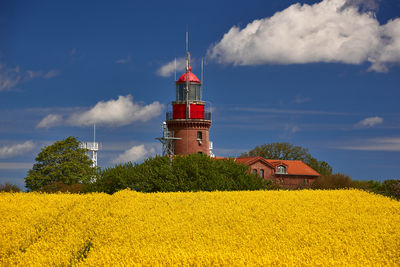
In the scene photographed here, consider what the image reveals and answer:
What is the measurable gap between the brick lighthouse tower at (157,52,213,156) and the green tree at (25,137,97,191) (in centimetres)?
1024

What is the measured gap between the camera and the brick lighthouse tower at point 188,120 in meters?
55.5

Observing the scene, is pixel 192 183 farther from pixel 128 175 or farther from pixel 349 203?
pixel 349 203

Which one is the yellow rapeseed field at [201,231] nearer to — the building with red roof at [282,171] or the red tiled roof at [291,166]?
the building with red roof at [282,171]

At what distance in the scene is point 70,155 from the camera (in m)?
50.6

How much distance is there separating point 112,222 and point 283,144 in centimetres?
7140

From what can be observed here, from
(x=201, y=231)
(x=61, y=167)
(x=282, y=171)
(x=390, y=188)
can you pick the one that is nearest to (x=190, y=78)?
(x=61, y=167)

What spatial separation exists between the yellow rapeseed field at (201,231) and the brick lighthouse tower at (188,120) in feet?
109

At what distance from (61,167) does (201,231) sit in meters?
37.6

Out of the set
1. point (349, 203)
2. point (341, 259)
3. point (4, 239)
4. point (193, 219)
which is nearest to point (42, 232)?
point (4, 239)

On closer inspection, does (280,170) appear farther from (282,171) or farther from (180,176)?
(180,176)

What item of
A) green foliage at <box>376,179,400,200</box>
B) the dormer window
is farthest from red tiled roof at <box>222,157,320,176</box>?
green foliage at <box>376,179,400,200</box>

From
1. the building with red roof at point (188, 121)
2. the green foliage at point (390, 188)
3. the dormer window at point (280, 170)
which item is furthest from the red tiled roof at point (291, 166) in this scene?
the green foliage at point (390, 188)

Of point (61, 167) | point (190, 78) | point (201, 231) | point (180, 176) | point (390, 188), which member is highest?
point (190, 78)

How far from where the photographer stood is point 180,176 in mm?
31234
